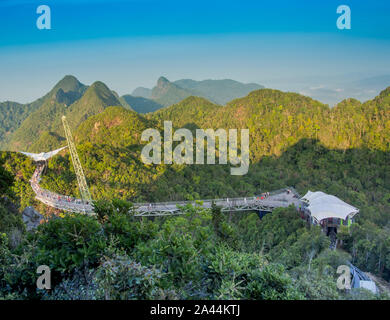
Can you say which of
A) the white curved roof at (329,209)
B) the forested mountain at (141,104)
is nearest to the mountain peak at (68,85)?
the forested mountain at (141,104)

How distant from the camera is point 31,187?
2120 cm

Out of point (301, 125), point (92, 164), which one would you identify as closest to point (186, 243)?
point (92, 164)

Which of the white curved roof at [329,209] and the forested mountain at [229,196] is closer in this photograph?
the forested mountain at [229,196]

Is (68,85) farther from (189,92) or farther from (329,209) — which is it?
(329,209)

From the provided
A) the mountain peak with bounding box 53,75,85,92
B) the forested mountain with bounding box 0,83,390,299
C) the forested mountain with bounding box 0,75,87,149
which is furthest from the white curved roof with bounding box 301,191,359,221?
the mountain peak with bounding box 53,75,85,92

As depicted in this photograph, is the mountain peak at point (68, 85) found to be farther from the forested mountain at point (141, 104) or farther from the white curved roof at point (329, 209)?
the white curved roof at point (329, 209)

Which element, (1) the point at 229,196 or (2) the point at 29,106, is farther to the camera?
(2) the point at 29,106

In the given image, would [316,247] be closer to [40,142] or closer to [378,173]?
[378,173]

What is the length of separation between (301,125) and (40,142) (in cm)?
4132

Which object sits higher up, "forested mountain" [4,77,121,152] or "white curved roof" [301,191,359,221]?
"forested mountain" [4,77,121,152]

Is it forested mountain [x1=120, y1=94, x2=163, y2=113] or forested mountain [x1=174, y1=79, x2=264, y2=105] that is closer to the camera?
forested mountain [x1=120, y1=94, x2=163, y2=113]

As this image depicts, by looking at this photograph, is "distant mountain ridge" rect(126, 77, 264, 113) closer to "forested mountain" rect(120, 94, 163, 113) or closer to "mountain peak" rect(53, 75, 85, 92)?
"forested mountain" rect(120, 94, 163, 113)

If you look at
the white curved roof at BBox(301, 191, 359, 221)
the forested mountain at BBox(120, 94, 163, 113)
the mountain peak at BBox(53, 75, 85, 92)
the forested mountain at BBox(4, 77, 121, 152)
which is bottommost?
the white curved roof at BBox(301, 191, 359, 221)

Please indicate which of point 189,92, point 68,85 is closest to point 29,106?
point 68,85
